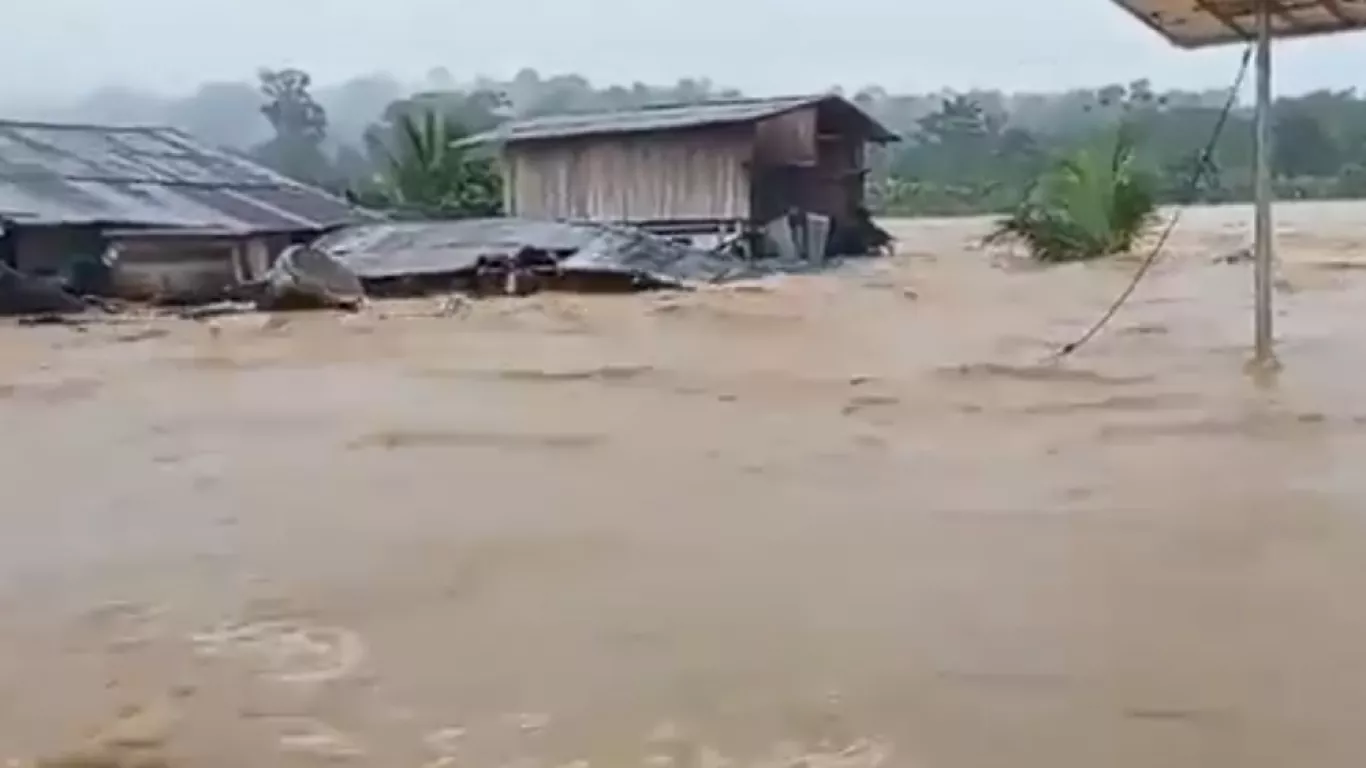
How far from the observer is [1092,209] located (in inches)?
727

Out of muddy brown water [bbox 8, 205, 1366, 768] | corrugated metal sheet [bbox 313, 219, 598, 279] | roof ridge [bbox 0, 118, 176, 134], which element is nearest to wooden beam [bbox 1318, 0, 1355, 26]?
muddy brown water [bbox 8, 205, 1366, 768]

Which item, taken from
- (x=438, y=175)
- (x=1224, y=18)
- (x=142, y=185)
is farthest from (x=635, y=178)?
(x=1224, y=18)

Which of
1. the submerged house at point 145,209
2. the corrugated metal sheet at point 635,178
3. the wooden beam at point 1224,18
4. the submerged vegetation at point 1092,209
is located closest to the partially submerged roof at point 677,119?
the corrugated metal sheet at point 635,178

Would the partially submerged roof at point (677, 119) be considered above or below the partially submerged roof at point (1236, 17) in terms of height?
above

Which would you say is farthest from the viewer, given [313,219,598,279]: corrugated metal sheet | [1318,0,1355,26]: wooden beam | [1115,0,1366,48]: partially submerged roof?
[313,219,598,279]: corrugated metal sheet

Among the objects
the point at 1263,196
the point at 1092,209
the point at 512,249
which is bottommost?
the point at 512,249

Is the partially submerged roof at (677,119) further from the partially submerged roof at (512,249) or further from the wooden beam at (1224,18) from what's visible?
the wooden beam at (1224,18)

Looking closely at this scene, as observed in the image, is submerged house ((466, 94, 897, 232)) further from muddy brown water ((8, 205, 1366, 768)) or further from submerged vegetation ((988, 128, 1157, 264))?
muddy brown water ((8, 205, 1366, 768))

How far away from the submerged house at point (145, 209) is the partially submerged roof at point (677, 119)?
291cm

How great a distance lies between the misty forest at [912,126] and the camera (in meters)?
27.2

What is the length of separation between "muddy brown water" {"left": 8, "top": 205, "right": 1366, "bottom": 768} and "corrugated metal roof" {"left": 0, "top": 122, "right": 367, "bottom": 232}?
8346 mm

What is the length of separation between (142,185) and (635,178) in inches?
233

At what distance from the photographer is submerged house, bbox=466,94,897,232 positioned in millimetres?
20625

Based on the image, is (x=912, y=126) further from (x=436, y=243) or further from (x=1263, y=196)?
(x=1263, y=196)
